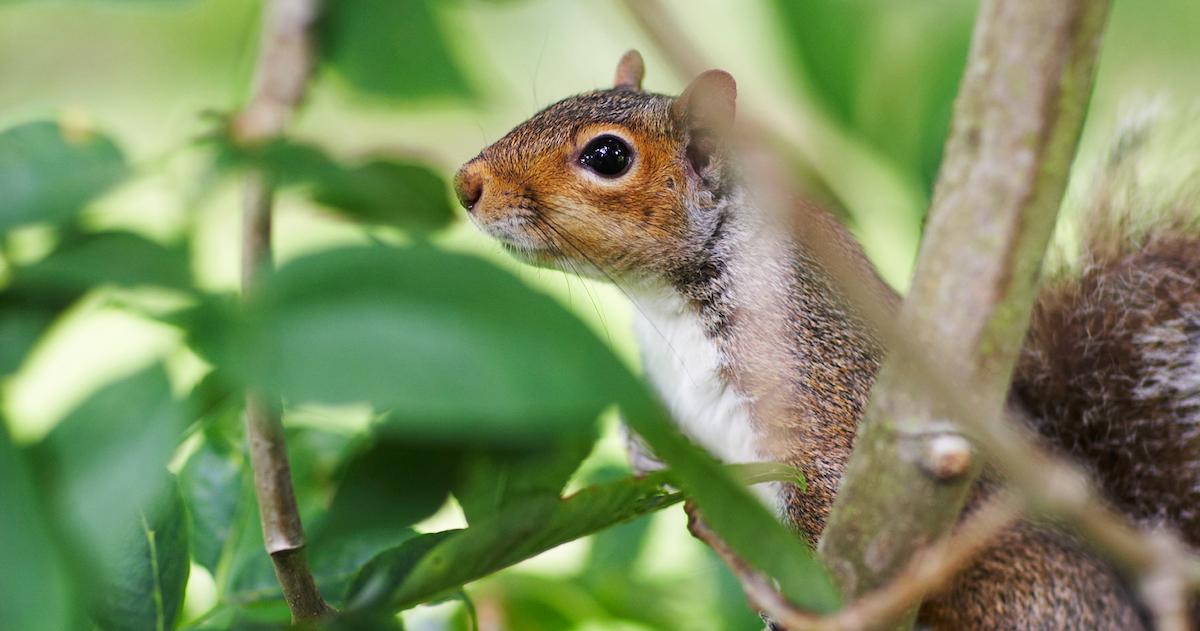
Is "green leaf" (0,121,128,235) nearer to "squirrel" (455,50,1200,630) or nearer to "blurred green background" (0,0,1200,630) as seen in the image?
"blurred green background" (0,0,1200,630)

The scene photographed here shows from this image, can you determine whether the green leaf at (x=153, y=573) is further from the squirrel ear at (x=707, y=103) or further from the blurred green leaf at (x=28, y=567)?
the squirrel ear at (x=707, y=103)

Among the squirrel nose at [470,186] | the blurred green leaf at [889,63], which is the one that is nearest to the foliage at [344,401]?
the blurred green leaf at [889,63]

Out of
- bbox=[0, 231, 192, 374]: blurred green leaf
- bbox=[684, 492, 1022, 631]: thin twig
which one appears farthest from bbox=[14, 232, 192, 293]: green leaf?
bbox=[684, 492, 1022, 631]: thin twig

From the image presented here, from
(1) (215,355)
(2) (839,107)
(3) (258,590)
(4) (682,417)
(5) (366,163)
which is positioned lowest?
(4) (682,417)

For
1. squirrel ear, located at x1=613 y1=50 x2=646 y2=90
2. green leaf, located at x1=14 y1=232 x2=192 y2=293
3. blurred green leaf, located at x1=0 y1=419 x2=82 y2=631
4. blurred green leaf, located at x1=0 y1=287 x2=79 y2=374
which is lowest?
squirrel ear, located at x1=613 y1=50 x2=646 y2=90

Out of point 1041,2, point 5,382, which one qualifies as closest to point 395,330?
point 5,382

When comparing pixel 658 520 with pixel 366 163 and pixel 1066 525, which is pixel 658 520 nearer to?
pixel 1066 525
